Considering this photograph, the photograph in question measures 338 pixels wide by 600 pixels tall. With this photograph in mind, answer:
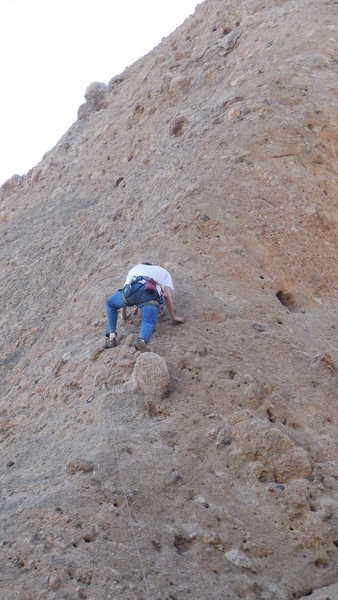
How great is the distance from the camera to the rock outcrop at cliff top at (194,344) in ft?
13.5

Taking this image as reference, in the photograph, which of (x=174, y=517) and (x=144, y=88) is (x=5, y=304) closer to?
(x=144, y=88)

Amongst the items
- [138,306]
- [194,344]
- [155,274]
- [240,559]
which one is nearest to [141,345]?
[194,344]

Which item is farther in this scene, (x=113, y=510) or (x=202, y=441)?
(x=202, y=441)

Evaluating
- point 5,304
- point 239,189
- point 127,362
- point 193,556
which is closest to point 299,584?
point 193,556

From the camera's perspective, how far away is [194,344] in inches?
228

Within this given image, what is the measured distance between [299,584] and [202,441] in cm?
116

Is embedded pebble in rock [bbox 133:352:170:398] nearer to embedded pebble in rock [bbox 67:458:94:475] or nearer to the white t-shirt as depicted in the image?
embedded pebble in rock [bbox 67:458:94:475]

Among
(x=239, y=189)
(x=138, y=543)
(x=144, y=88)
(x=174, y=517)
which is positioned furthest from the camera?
(x=144, y=88)

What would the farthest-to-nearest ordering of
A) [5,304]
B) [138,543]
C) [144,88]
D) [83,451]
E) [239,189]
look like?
1. [144,88]
2. [5,304]
3. [239,189]
4. [83,451]
5. [138,543]

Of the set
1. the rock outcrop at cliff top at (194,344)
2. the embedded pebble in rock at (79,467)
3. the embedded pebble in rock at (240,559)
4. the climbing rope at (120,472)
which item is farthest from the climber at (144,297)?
the embedded pebble in rock at (240,559)

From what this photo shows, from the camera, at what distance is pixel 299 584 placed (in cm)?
406

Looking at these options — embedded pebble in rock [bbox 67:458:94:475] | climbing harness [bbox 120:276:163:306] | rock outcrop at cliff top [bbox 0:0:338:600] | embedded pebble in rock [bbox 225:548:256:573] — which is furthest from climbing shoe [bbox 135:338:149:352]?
embedded pebble in rock [bbox 225:548:256:573]

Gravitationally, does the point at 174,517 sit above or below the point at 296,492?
above

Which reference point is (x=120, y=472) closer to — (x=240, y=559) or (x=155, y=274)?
(x=240, y=559)
